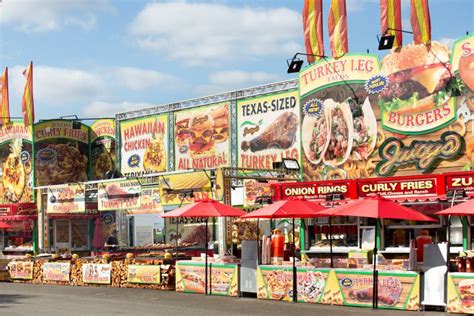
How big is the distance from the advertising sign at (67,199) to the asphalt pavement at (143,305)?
39.9 ft

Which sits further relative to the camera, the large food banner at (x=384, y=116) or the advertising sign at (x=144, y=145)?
the advertising sign at (x=144, y=145)

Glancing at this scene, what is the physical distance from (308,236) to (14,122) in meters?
21.5

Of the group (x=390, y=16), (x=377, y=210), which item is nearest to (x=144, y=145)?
(x=390, y=16)

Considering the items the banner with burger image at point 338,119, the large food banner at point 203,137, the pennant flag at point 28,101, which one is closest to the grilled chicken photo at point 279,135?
the large food banner at point 203,137

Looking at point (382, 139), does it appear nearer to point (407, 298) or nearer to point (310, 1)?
point (310, 1)

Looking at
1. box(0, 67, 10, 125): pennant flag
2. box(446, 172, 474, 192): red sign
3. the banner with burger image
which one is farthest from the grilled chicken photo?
box(0, 67, 10, 125): pennant flag

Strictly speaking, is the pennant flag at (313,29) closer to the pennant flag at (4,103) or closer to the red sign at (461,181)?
the red sign at (461,181)

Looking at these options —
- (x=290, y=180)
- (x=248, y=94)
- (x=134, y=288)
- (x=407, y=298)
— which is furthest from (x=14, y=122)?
(x=407, y=298)

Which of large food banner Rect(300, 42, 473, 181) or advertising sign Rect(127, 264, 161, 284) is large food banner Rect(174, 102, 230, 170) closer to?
large food banner Rect(300, 42, 473, 181)

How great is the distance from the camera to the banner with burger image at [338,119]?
26641 mm

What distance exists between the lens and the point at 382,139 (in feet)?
86.2

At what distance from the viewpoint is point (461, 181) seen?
22719 millimetres

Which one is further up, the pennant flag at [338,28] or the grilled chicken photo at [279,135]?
the pennant flag at [338,28]

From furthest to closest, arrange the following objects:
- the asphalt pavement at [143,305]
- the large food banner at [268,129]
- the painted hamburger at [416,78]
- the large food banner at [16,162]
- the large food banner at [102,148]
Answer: the large food banner at [102,148], the large food banner at [16,162], the large food banner at [268,129], the painted hamburger at [416,78], the asphalt pavement at [143,305]
